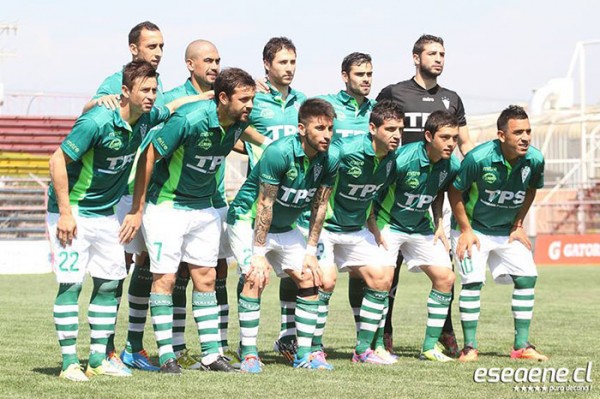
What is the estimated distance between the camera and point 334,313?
1636 cm

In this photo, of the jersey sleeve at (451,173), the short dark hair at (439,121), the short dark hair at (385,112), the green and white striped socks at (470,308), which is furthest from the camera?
the green and white striped socks at (470,308)

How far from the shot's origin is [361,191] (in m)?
9.91

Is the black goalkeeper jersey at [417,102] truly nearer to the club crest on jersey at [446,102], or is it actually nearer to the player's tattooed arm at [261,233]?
the club crest on jersey at [446,102]

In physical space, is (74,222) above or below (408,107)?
below

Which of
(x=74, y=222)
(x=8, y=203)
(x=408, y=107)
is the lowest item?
(x=8, y=203)

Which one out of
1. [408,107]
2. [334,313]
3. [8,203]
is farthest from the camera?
[8,203]

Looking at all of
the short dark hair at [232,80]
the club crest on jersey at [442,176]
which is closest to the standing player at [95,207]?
the short dark hair at [232,80]

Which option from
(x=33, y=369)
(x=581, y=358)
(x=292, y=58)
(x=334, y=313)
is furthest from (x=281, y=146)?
(x=334, y=313)

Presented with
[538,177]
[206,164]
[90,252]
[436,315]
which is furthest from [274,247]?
[538,177]

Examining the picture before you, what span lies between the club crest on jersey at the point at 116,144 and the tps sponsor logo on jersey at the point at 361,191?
226 cm

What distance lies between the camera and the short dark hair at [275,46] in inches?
400

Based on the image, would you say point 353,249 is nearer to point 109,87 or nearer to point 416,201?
point 416,201

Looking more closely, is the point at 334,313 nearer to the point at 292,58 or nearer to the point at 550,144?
the point at 292,58

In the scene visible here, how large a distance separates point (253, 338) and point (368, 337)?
1221 mm
